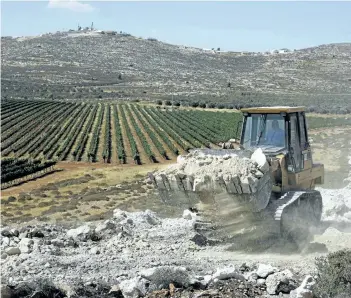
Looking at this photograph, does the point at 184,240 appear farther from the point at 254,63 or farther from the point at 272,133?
the point at 254,63

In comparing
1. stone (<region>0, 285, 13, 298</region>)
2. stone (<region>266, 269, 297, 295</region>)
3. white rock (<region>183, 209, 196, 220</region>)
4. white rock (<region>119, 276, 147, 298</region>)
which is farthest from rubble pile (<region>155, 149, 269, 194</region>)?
stone (<region>0, 285, 13, 298</region>)

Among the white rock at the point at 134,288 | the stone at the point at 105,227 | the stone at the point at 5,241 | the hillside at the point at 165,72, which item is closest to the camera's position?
the white rock at the point at 134,288

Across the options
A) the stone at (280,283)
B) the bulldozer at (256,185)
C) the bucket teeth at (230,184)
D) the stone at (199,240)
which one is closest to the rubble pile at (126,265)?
the stone at (280,283)

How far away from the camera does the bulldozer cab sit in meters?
12.1

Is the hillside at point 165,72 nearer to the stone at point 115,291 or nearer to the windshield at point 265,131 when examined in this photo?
the windshield at point 265,131

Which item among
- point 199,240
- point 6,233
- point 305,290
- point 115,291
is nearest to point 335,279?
point 305,290

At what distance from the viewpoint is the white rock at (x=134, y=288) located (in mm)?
8250

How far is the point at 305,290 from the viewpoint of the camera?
7.72 metres

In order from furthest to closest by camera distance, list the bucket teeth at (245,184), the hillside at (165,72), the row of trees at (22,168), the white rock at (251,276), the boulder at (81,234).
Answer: the hillside at (165,72) < the row of trees at (22,168) < the boulder at (81,234) < the bucket teeth at (245,184) < the white rock at (251,276)

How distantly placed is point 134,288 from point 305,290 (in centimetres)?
252

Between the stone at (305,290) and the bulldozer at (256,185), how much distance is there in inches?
96.8

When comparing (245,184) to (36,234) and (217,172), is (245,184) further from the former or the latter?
(36,234)

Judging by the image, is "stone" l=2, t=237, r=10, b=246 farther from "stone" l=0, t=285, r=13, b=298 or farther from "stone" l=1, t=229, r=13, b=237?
"stone" l=0, t=285, r=13, b=298

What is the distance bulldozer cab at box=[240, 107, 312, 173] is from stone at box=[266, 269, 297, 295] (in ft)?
12.9
